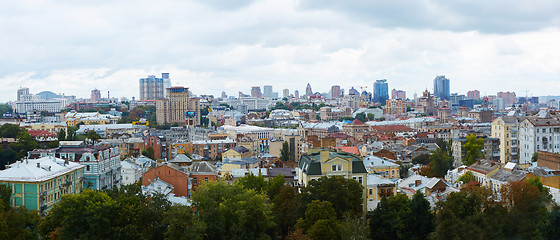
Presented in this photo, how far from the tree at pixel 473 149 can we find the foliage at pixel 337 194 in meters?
32.9

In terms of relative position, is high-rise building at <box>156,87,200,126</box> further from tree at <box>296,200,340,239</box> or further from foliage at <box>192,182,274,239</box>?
tree at <box>296,200,340,239</box>

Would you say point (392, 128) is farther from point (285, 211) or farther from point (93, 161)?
point (285, 211)

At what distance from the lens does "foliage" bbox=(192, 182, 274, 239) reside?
32.8 meters

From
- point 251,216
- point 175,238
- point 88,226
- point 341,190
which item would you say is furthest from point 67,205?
point 341,190

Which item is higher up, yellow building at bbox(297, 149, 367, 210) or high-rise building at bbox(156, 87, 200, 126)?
high-rise building at bbox(156, 87, 200, 126)

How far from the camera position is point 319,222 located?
31.9 m

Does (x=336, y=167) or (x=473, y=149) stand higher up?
(x=336, y=167)

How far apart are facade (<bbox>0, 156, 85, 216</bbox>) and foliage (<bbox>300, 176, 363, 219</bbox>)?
17768mm

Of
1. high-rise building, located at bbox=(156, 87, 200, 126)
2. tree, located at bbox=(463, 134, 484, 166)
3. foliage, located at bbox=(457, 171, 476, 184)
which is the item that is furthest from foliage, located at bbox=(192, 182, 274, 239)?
high-rise building, located at bbox=(156, 87, 200, 126)

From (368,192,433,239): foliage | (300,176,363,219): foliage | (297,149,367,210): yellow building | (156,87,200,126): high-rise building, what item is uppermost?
(156,87,200,126): high-rise building

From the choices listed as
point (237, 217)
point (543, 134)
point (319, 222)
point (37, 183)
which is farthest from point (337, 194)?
point (543, 134)

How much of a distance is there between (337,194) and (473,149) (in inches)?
1406

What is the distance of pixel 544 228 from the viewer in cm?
3284

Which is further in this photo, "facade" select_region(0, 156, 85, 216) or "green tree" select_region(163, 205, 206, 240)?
"facade" select_region(0, 156, 85, 216)
